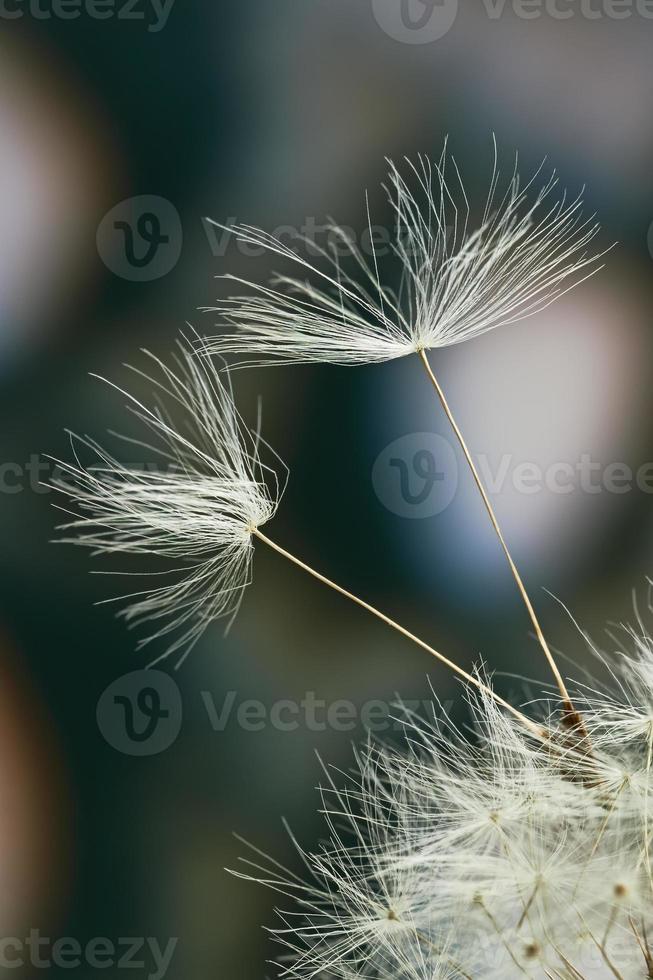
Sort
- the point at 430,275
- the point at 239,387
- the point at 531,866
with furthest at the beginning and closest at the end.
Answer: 1. the point at 239,387
2. the point at 430,275
3. the point at 531,866

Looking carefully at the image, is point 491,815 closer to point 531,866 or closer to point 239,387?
point 531,866

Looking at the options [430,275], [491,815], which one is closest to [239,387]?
[430,275]

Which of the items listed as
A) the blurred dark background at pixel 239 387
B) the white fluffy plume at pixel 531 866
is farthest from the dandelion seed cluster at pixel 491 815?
the blurred dark background at pixel 239 387

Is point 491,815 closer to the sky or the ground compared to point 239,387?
closer to the ground

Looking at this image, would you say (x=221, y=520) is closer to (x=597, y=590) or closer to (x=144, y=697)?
(x=144, y=697)

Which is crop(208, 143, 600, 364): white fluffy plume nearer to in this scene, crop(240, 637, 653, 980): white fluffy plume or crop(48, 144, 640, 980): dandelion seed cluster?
crop(48, 144, 640, 980): dandelion seed cluster

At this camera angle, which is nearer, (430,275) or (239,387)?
(430,275)

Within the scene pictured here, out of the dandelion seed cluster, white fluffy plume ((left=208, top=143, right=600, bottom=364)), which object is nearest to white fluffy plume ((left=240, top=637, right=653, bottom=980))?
the dandelion seed cluster

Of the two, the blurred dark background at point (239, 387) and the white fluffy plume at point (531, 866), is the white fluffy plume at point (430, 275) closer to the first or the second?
the blurred dark background at point (239, 387)
